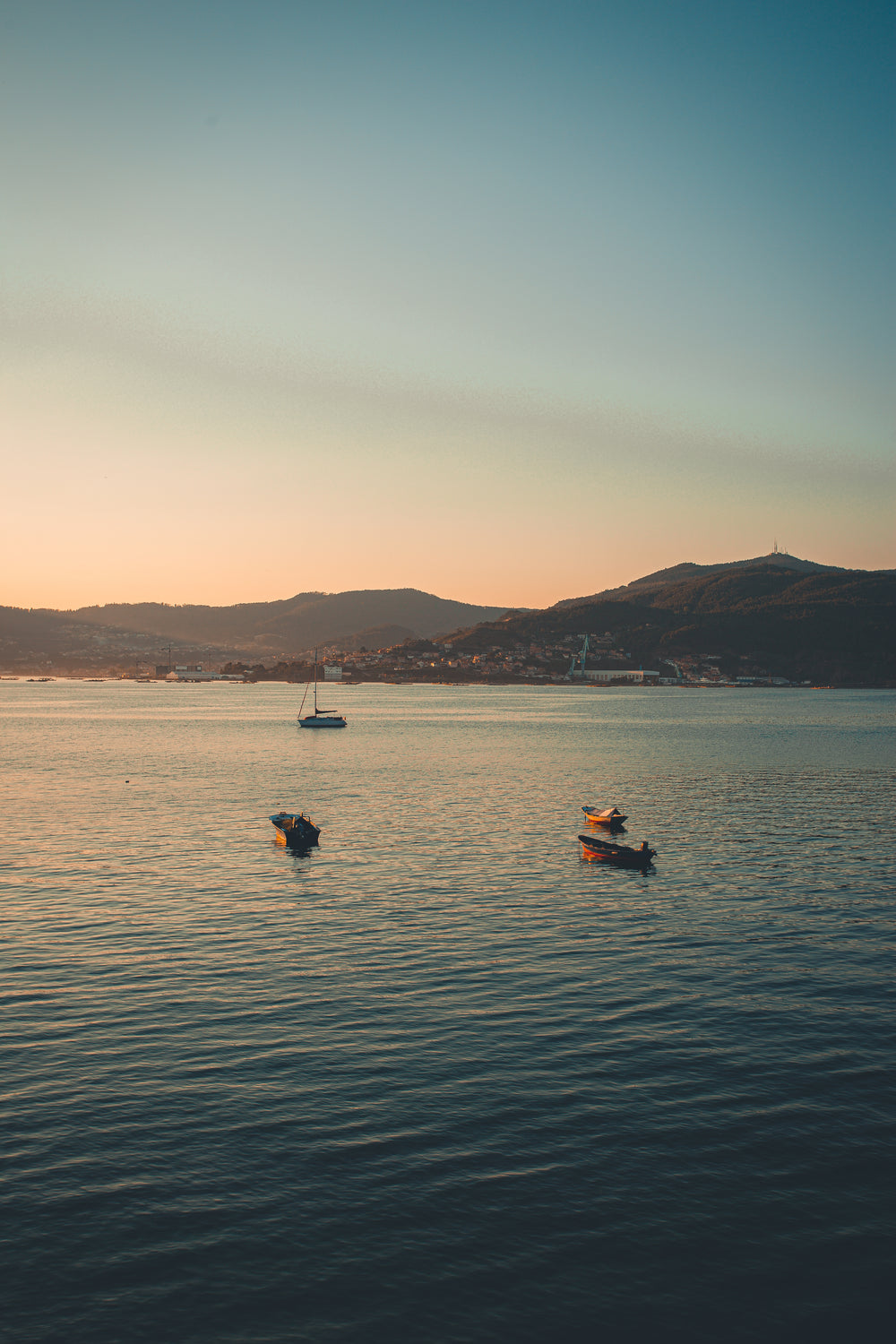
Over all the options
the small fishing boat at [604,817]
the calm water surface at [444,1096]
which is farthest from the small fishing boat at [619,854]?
the small fishing boat at [604,817]

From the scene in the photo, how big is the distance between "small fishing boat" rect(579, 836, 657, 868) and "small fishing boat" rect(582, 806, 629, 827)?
7506 millimetres

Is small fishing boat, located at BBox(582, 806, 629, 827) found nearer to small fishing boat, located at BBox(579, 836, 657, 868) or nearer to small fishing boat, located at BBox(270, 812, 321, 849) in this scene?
small fishing boat, located at BBox(579, 836, 657, 868)

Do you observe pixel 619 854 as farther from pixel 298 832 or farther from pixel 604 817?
pixel 298 832

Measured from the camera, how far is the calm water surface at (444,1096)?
14.8 metres

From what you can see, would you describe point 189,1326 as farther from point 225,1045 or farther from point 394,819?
point 394,819

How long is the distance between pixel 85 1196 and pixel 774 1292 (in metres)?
12.1

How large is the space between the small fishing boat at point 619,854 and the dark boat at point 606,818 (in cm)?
751

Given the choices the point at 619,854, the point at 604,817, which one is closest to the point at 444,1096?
the point at 619,854

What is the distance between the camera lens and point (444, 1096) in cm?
2125

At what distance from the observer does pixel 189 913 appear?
38156 mm

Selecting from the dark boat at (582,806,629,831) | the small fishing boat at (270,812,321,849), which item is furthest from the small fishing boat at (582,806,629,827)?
the small fishing boat at (270,812,321,849)

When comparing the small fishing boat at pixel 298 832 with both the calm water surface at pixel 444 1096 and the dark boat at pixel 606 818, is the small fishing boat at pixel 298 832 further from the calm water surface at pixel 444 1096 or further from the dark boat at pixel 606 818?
the dark boat at pixel 606 818

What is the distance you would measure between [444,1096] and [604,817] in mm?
39167

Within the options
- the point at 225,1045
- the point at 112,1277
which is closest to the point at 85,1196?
the point at 112,1277
